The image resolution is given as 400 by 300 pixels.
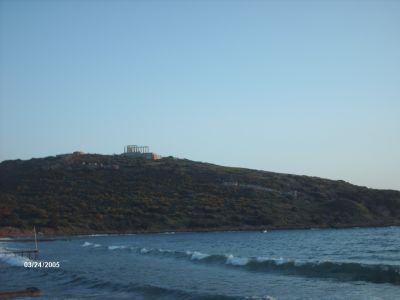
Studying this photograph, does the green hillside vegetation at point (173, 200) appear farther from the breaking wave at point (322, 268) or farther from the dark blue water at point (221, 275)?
the breaking wave at point (322, 268)

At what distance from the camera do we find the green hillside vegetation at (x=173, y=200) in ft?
277

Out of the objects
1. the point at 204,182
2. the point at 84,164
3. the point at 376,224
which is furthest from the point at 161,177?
the point at 376,224

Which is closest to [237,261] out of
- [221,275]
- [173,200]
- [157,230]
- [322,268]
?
[221,275]

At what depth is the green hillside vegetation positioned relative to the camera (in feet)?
277

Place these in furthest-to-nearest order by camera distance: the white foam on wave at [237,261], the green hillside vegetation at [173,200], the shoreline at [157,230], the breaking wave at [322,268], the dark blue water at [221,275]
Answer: the green hillside vegetation at [173,200] < the shoreline at [157,230] < the white foam on wave at [237,261] < the breaking wave at [322,268] < the dark blue water at [221,275]

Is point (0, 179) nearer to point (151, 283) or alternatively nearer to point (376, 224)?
point (376, 224)

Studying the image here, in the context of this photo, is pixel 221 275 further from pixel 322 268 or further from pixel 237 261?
pixel 237 261

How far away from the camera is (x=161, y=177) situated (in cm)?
→ 11112

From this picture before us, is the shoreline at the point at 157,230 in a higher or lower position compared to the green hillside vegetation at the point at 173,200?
lower

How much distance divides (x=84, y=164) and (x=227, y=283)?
329ft

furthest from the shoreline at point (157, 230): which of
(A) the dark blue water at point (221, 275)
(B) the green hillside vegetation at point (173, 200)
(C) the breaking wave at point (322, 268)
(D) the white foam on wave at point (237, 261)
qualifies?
(D) the white foam on wave at point (237, 261)

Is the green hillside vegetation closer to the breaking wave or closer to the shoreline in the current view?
the shoreline

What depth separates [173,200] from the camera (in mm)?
92875

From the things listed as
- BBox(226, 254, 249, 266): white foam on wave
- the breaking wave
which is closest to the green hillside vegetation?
BBox(226, 254, 249, 266): white foam on wave
